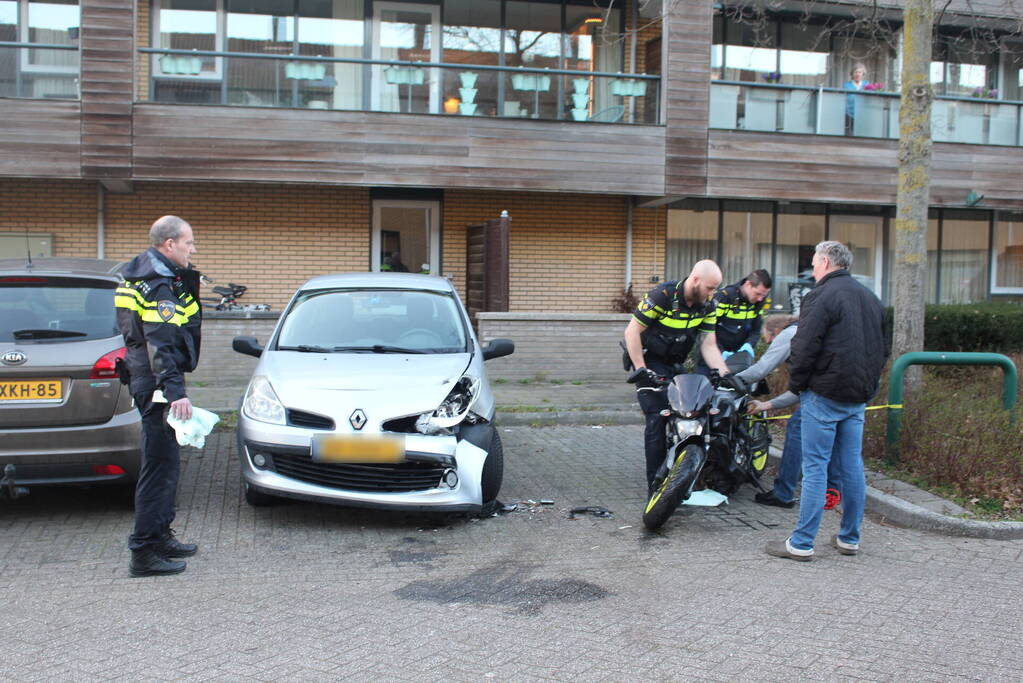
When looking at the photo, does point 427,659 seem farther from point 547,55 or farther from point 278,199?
point 547,55

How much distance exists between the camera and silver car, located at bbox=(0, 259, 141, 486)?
17.8 ft

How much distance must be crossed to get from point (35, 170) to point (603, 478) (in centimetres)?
941

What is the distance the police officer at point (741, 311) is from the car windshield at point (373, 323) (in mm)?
2467

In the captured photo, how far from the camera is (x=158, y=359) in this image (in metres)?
4.68

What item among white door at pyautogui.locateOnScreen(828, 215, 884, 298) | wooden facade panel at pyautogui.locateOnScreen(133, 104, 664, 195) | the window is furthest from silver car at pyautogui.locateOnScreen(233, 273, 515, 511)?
the window

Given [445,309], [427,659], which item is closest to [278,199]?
[445,309]

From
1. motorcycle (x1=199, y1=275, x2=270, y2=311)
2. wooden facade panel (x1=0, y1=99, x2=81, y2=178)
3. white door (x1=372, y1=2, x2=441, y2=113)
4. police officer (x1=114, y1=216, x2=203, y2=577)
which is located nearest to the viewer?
police officer (x1=114, y1=216, x2=203, y2=577)

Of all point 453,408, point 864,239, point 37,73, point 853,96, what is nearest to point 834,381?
point 453,408

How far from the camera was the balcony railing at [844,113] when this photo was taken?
14914 millimetres

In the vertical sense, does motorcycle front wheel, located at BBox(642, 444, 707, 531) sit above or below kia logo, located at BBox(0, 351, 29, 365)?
below

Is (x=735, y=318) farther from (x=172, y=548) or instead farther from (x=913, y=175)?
(x=172, y=548)

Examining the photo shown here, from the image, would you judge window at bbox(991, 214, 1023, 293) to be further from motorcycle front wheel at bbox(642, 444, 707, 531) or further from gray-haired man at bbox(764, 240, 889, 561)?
motorcycle front wheel at bbox(642, 444, 707, 531)

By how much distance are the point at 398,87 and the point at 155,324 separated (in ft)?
32.4

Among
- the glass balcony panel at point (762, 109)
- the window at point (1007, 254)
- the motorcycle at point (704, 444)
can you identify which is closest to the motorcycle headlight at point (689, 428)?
the motorcycle at point (704, 444)
